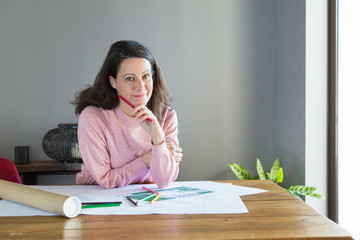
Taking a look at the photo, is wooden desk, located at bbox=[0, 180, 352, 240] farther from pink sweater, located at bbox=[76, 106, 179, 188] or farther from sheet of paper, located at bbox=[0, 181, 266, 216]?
pink sweater, located at bbox=[76, 106, 179, 188]

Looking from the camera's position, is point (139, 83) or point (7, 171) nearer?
point (139, 83)

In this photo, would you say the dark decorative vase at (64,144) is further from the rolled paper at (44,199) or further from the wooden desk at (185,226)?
the wooden desk at (185,226)

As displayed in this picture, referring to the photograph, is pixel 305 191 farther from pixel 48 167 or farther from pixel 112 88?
pixel 48 167

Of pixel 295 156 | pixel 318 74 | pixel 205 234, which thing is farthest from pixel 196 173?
pixel 205 234

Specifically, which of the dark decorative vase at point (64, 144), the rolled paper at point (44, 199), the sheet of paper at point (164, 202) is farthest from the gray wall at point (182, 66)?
the rolled paper at point (44, 199)

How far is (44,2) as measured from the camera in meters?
3.03

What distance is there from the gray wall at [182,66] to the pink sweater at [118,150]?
4.56 feet

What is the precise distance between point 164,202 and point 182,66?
208cm

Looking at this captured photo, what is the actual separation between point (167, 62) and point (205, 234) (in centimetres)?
236

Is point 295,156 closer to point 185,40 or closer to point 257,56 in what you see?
point 257,56

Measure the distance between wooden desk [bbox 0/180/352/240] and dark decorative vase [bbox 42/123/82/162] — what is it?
67.9 inches

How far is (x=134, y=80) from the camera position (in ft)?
5.26

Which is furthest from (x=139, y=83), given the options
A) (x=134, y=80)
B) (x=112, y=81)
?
(x=112, y=81)
